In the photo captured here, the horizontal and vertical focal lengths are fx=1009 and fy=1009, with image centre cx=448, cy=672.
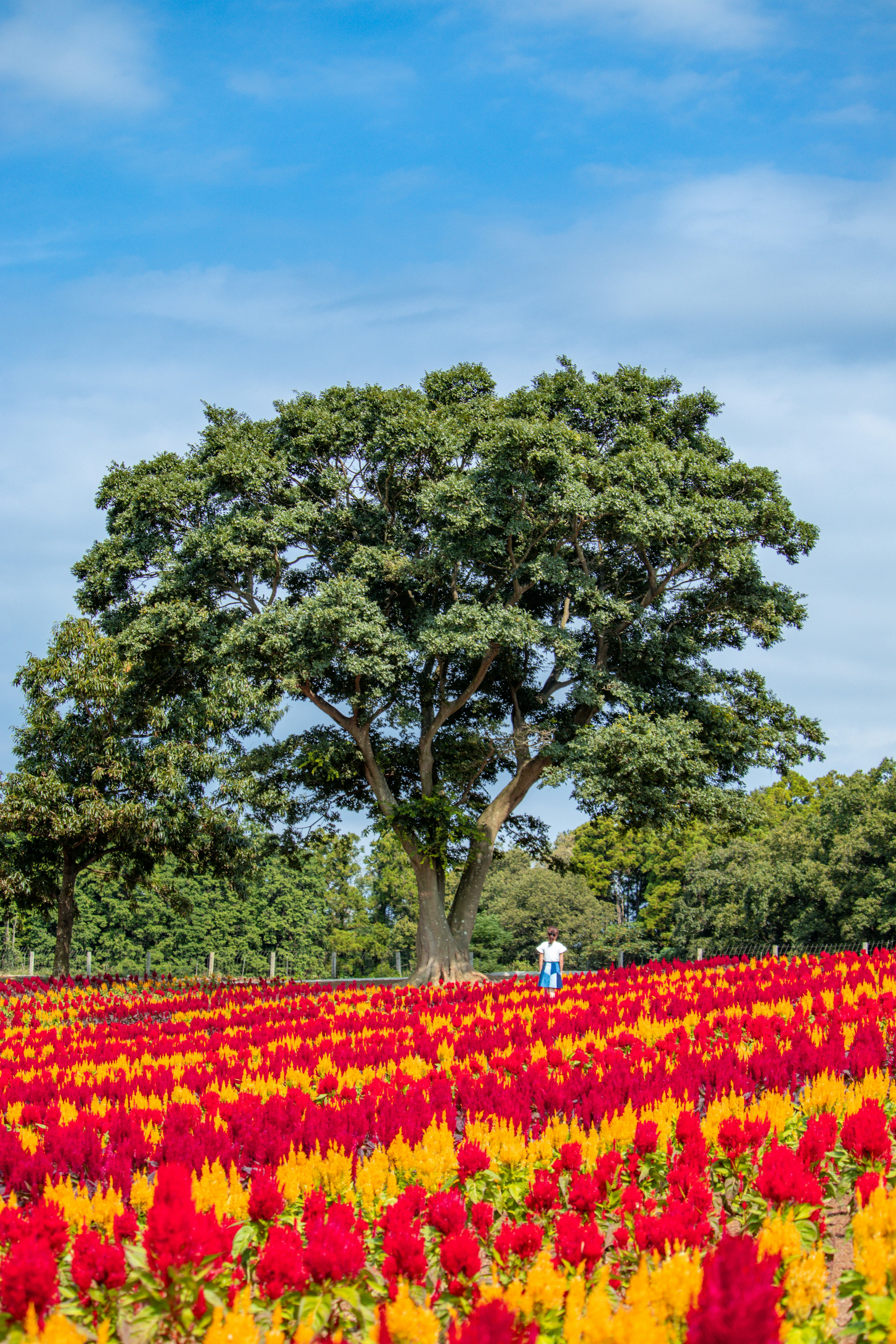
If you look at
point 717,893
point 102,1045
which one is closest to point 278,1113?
point 102,1045

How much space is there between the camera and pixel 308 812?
2506 centimetres

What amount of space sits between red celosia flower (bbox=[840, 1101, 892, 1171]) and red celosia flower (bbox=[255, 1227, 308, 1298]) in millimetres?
2840

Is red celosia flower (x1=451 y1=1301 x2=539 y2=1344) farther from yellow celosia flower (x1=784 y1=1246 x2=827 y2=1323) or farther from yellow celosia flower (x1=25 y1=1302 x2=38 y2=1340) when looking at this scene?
yellow celosia flower (x1=25 y1=1302 x2=38 y2=1340)

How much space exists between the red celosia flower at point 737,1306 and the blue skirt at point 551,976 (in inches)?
518

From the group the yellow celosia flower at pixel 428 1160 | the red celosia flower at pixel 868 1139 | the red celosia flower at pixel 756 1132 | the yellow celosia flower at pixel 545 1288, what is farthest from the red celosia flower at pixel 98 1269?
the red celosia flower at pixel 868 1139

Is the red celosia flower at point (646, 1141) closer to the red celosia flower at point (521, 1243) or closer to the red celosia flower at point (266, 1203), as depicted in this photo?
the red celosia flower at point (521, 1243)

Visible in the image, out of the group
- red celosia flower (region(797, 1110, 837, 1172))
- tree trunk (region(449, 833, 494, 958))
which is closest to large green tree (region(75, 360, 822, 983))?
tree trunk (region(449, 833, 494, 958))

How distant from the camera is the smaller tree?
70.8 feet

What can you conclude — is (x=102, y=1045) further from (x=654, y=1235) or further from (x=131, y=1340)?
(x=654, y=1235)

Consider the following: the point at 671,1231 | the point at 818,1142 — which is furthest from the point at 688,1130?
the point at 671,1231

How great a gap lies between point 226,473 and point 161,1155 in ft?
57.3

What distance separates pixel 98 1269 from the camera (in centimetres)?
348

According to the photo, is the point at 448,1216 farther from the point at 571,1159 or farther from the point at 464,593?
the point at 464,593

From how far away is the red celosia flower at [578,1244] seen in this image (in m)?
3.57
